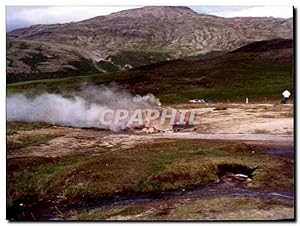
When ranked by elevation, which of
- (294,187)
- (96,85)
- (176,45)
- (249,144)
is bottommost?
(294,187)

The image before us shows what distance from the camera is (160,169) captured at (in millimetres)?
12750

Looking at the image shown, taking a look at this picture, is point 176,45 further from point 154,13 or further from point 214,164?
point 214,164

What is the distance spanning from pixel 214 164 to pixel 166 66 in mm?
2321

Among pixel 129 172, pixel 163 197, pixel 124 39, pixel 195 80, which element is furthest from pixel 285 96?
pixel 124 39

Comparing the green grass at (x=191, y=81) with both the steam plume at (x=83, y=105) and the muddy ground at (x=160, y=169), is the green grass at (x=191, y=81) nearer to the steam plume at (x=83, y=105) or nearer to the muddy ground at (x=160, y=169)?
the steam plume at (x=83, y=105)

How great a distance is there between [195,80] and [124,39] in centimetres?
201

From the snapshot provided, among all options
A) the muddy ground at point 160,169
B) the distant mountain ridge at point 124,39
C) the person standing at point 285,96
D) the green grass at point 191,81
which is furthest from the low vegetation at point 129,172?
the distant mountain ridge at point 124,39

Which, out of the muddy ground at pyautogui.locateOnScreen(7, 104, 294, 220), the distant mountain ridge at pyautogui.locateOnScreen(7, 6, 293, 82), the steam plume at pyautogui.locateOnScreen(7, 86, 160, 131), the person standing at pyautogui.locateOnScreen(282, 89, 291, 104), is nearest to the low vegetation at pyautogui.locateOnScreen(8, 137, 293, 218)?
the muddy ground at pyautogui.locateOnScreen(7, 104, 294, 220)

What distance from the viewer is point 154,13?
12.9 m

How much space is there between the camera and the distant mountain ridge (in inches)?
506

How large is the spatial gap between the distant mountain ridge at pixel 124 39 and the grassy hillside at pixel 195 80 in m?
0.23

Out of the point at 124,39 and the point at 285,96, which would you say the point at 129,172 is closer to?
the point at 124,39
